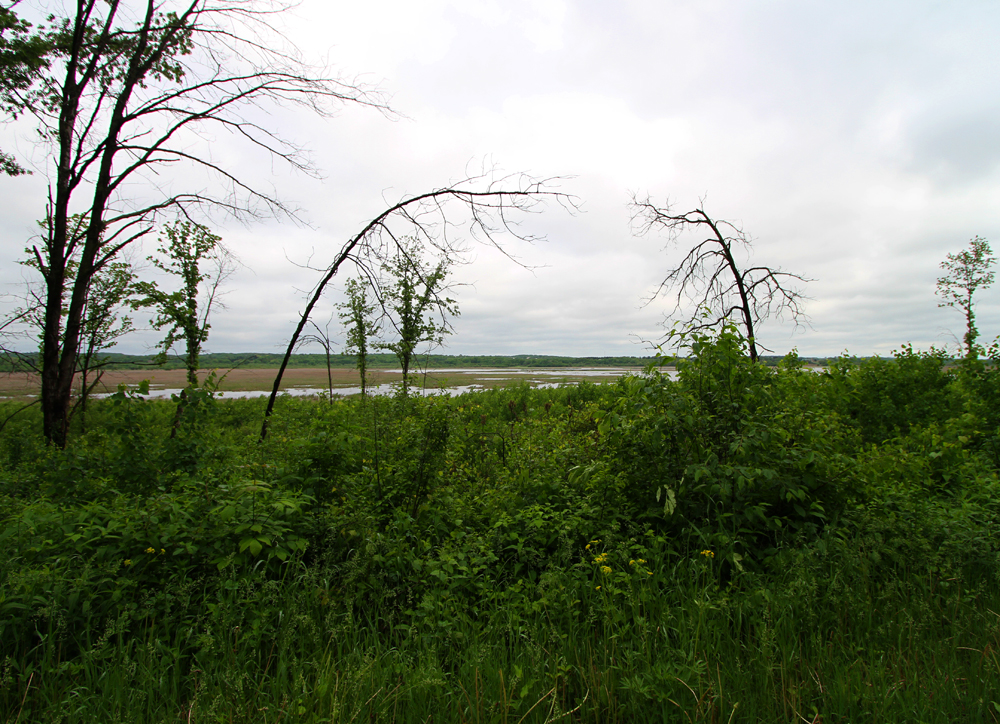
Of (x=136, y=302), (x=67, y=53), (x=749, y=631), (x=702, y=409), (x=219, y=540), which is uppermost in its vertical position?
(x=67, y=53)

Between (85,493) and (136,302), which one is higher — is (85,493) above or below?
below

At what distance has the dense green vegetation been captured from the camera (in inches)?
82.9

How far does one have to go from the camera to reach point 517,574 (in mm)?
3301

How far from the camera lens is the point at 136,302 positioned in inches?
285

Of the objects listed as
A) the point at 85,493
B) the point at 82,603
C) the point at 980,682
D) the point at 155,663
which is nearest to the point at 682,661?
the point at 980,682

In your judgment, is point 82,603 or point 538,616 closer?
point 82,603

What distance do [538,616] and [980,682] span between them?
2.23 meters

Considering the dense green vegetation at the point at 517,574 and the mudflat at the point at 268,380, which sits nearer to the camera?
the dense green vegetation at the point at 517,574

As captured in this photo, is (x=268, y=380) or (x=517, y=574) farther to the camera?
(x=268, y=380)

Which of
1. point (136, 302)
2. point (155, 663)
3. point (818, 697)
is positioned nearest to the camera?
point (818, 697)

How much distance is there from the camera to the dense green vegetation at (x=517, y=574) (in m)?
2.11

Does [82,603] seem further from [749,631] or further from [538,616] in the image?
[749,631]

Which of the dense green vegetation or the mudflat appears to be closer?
the dense green vegetation

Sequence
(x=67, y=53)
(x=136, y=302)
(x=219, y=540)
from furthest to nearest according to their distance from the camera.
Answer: (x=136, y=302) → (x=67, y=53) → (x=219, y=540)
